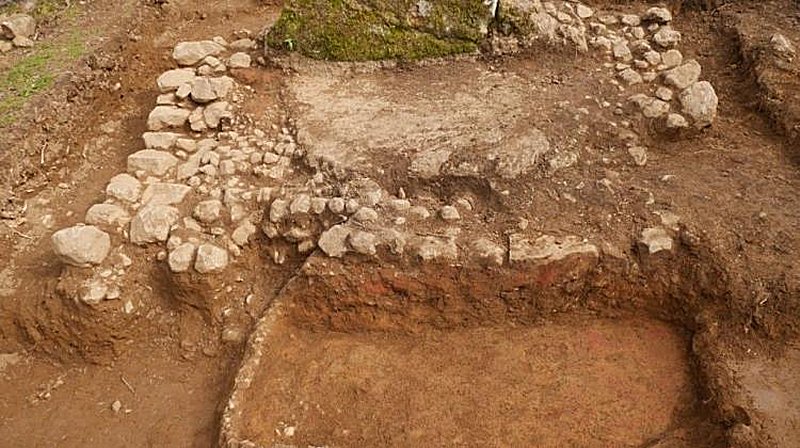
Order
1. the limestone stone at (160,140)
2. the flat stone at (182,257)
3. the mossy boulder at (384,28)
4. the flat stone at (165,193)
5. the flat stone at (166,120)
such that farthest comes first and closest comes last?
the mossy boulder at (384,28) → the flat stone at (166,120) → the limestone stone at (160,140) → the flat stone at (165,193) → the flat stone at (182,257)

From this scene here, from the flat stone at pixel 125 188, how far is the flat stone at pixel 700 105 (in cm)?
439

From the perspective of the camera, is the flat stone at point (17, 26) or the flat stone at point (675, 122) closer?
the flat stone at point (675, 122)

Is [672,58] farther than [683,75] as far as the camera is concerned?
Yes

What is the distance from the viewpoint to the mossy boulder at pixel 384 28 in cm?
595

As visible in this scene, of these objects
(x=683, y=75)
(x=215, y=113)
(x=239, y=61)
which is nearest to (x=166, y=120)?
(x=215, y=113)

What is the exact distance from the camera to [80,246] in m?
4.63

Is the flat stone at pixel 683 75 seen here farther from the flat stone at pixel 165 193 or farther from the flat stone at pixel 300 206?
the flat stone at pixel 165 193

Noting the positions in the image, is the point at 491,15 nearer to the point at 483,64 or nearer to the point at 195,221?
the point at 483,64

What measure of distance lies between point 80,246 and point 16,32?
3526mm

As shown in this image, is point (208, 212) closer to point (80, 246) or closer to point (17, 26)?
point (80, 246)

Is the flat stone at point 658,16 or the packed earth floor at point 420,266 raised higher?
the flat stone at point 658,16

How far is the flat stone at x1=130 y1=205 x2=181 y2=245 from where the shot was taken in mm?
4844

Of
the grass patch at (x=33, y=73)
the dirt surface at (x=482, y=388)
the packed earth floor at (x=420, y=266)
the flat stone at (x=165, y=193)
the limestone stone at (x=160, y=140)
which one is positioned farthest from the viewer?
the grass patch at (x=33, y=73)

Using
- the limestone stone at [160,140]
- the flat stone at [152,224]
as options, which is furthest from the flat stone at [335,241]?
the limestone stone at [160,140]
